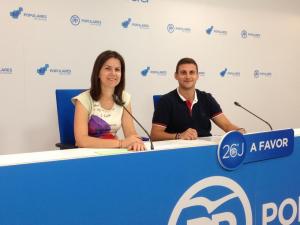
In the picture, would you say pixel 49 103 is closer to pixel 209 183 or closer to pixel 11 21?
pixel 11 21

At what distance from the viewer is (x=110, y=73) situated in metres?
2.29

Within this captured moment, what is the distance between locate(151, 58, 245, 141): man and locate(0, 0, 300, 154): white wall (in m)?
1.22

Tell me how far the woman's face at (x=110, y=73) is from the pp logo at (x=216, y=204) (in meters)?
0.91

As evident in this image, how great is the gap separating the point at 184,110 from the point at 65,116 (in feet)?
2.65

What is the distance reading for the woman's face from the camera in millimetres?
2271

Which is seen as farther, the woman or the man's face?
the man's face

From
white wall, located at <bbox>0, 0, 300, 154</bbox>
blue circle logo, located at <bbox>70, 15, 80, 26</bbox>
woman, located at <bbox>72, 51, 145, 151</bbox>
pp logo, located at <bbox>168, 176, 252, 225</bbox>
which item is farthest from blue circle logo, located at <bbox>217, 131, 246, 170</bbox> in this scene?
blue circle logo, located at <bbox>70, 15, 80, 26</bbox>

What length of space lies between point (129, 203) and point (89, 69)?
2.33 m

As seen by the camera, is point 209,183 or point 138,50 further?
point 138,50

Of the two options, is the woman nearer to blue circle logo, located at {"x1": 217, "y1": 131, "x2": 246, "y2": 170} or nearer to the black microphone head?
the black microphone head

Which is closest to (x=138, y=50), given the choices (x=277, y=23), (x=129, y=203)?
(x=277, y=23)

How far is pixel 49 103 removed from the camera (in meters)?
3.45

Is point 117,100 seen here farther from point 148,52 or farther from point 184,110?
point 148,52

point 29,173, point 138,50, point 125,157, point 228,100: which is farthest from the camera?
point 228,100
